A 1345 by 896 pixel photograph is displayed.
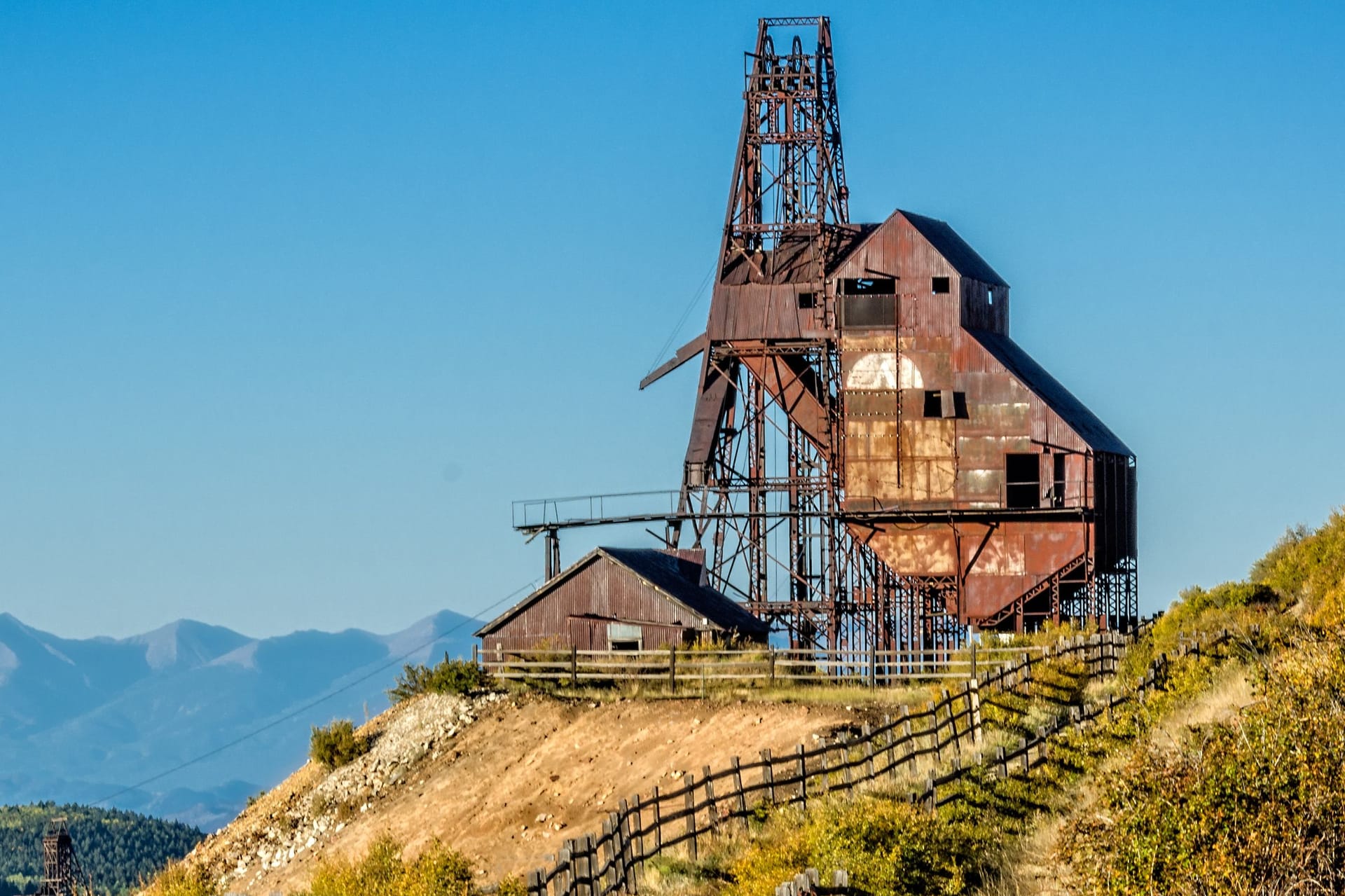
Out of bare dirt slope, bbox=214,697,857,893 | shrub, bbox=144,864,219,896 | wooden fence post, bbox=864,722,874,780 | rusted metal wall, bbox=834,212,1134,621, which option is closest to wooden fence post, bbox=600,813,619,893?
wooden fence post, bbox=864,722,874,780

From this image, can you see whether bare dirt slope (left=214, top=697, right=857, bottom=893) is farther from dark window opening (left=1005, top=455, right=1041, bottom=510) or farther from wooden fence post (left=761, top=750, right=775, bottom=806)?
dark window opening (left=1005, top=455, right=1041, bottom=510)

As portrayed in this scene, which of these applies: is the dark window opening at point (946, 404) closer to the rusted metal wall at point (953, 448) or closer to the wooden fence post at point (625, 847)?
the rusted metal wall at point (953, 448)

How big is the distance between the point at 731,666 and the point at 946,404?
14.2 m

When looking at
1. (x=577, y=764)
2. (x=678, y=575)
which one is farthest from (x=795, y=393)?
(x=577, y=764)

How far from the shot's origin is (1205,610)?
43625 millimetres

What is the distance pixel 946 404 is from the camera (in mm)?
59406

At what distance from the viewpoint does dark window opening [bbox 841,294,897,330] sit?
198 feet

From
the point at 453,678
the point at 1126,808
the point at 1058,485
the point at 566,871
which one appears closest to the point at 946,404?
the point at 1058,485

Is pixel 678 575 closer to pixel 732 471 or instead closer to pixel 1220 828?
pixel 732 471

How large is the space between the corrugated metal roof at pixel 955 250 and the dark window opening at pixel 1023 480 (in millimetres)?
5551

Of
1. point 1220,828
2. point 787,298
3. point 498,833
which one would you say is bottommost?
point 498,833

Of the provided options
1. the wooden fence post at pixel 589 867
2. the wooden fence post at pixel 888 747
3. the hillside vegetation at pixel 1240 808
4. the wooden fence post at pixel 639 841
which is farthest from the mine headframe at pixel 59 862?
the hillside vegetation at pixel 1240 808

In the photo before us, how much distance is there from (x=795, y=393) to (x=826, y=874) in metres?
38.6

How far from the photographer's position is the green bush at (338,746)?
5062cm
